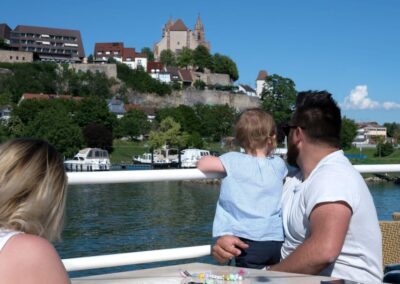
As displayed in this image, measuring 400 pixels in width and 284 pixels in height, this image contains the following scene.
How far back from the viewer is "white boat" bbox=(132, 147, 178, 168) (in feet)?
184

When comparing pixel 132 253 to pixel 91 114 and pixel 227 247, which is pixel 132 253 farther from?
pixel 91 114

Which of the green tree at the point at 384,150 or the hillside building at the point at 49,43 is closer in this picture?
the green tree at the point at 384,150

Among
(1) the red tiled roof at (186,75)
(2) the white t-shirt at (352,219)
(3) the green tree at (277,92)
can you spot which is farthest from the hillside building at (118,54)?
(2) the white t-shirt at (352,219)

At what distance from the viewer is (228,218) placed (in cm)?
206

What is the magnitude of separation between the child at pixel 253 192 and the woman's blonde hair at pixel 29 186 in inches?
31.9

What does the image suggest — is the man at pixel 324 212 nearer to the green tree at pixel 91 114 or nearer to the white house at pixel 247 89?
the green tree at pixel 91 114

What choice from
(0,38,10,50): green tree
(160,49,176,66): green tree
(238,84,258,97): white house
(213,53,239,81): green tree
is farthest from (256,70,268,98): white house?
(0,38,10,50): green tree

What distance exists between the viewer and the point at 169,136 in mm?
64000

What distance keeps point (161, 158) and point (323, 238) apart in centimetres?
5913

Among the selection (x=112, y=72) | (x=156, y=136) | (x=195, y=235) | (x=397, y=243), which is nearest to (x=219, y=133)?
(x=156, y=136)

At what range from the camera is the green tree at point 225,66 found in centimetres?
10075

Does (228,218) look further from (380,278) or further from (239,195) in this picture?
(380,278)

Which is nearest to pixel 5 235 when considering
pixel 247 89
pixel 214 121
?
pixel 214 121

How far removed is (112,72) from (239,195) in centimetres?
8290
